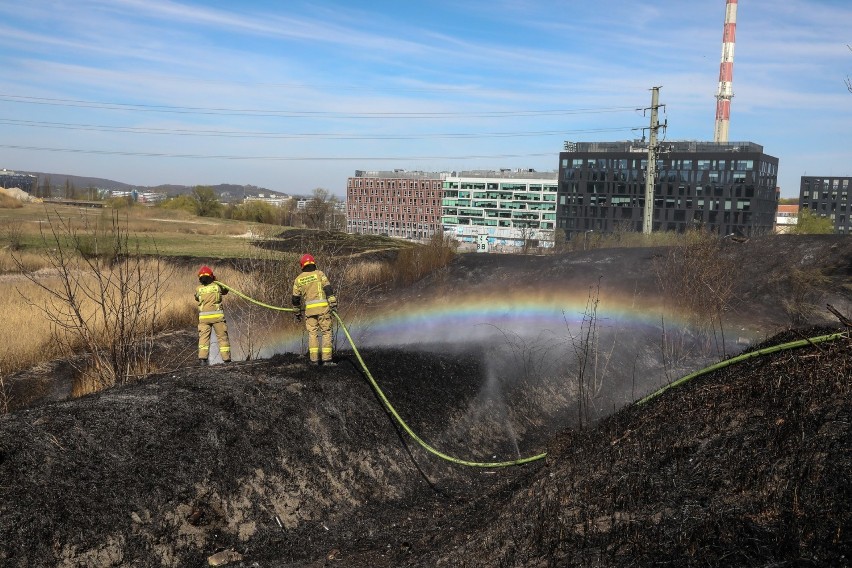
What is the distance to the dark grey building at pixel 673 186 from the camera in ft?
316

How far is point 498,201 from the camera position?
14375 cm

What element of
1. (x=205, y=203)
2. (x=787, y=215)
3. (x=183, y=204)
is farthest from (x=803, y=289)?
(x=787, y=215)

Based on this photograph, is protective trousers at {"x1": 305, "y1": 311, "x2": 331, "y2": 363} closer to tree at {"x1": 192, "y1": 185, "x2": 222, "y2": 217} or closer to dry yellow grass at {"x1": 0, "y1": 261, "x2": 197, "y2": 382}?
dry yellow grass at {"x1": 0, "y1": 261, "x2": 197, "y2": 382}

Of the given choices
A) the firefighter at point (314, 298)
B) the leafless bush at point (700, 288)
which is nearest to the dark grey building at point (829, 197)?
the leafless bush at point (700, 288)

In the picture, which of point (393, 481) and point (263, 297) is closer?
point (393, 481)

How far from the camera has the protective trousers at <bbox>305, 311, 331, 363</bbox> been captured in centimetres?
1245

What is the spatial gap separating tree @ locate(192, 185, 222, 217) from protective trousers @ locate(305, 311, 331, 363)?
86.6m

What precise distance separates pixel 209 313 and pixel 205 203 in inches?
3558

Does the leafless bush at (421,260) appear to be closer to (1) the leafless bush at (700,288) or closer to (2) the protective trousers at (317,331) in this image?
(1) the leafless bush at (700,288)

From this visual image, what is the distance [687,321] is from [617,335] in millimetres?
2191

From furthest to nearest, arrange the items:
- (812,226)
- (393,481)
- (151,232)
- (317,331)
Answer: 1. (812,226)
2. (151,232)
3. (317,331)
4. (393,481)

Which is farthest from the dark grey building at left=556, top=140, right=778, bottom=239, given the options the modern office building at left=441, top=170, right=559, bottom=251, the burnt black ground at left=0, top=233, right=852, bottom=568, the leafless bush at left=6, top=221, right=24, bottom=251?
the burnt black ground at left=0, top=233, right=852, bottom=568

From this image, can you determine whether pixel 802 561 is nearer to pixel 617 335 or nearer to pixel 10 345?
pixel 617 335

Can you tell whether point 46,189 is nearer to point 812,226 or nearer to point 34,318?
point 34,318
